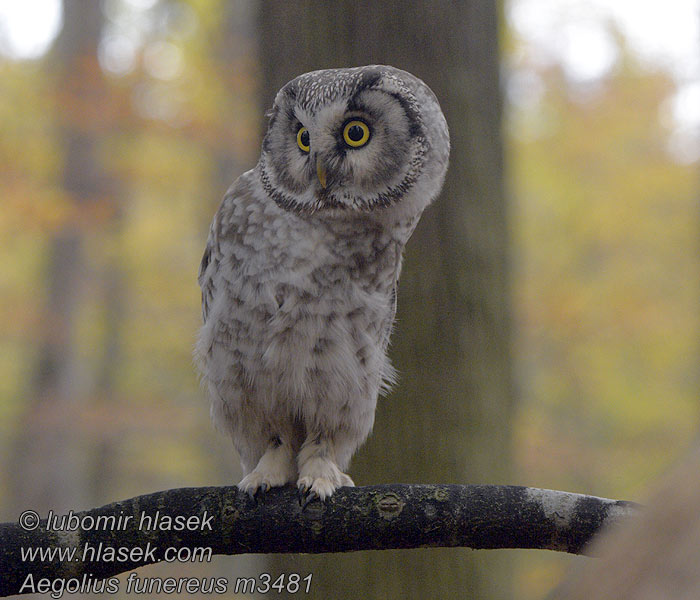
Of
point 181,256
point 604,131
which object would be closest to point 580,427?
point 604,131

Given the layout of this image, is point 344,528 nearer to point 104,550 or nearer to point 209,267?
point 104,550

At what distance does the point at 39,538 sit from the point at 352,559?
1.53m

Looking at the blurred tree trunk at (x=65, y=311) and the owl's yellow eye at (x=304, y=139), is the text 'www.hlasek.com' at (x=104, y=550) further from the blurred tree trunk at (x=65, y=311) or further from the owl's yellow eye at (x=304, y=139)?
the blurred tree trunk at (x=65, y=311)

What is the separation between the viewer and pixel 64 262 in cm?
955

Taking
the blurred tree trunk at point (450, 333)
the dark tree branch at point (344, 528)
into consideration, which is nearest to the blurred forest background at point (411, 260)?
the blurred tree trunk at point (450, 333)

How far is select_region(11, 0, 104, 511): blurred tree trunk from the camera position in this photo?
8.30 m

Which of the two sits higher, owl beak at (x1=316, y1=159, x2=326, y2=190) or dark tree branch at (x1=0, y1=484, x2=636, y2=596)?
owl beak at (x1=316, y1=159, x2=326, y2=190)

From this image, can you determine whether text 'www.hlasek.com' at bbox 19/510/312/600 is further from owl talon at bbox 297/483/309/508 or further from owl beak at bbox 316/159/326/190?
owl beak at bbox 316/159/326/190

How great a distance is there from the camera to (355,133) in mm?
1596

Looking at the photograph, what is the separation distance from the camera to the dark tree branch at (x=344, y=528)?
1.71 meters

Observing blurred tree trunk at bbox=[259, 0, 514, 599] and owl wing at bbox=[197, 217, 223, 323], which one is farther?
blurred tree trunk at bbox=[259, 0, 514, 599]

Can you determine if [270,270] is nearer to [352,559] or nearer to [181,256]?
[352,559]

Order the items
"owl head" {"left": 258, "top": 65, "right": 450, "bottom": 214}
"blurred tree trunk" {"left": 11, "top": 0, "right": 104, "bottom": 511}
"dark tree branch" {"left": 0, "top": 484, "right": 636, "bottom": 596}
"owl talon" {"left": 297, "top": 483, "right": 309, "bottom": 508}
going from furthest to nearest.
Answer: "blurred tree trunk" {"left": 11, "top": 0, "right": 104, "bottom": 511} → "owl talon" {"left": 297, "top": 483, "right": 309, "bottom": 508} → "dark tree branch" {"left": 0, "top": 484, "right": 636, "bottom": 596} → "owl head" {"left": 258, "top": 65, "right": 450, "bottom": 214}

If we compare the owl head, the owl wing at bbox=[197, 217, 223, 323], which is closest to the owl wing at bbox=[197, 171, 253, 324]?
the owl wing at bbox=[197, 217, 223, 323]
